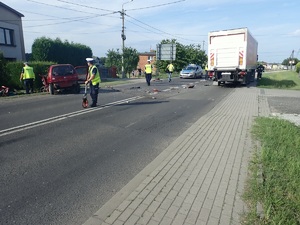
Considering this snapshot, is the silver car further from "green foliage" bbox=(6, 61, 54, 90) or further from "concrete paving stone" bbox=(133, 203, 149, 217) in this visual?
"concrete paving stone" bbox=(133, 203, 149, 217)

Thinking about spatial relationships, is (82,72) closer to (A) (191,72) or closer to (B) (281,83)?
(A) (191,72)

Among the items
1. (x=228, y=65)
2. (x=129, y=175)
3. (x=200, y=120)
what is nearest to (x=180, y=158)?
(x=129, y=175)

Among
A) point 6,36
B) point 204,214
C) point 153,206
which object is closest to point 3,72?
point 6,36

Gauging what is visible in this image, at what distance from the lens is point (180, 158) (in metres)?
4.88

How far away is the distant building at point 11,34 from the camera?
1108 inches

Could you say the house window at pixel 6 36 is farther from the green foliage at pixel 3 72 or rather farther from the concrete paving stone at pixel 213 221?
the concrete paving stone at pixel 213 221

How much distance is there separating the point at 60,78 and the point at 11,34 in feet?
63.2

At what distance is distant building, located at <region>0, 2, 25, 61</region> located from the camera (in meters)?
28.1

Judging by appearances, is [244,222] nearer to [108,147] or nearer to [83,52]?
[108,147]

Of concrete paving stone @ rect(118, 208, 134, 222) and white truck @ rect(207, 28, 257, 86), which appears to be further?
white truck @ rect(207, 28, 257, 86)

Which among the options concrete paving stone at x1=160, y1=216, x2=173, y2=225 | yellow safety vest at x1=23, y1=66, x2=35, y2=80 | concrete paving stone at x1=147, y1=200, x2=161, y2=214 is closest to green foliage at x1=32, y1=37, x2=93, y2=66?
yellow safety vest at x1=23, y1=66, x2=35, y2=80

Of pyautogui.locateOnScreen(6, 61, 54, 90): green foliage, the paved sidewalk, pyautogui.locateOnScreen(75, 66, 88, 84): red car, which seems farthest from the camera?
pyautogui.locateOnScreen(75, 66, 88, 84): red car

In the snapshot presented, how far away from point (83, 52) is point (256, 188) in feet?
106

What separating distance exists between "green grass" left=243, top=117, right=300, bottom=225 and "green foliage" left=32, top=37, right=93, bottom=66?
2697cm
